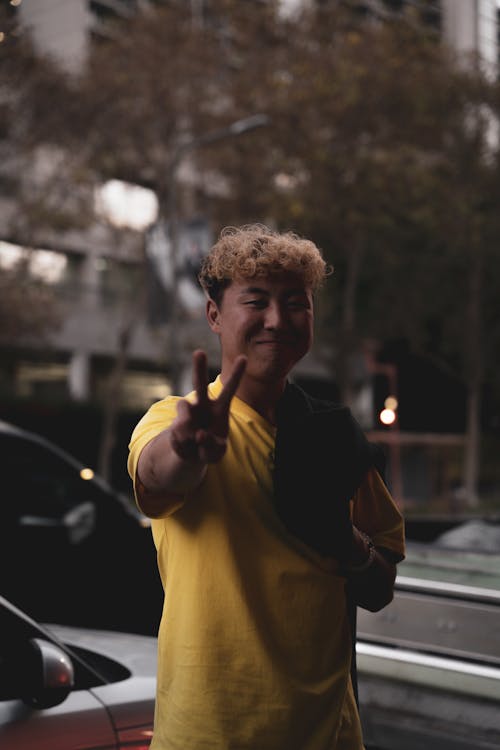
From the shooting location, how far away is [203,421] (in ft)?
5.13

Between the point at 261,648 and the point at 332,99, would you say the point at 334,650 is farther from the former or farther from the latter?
the point at 332,99

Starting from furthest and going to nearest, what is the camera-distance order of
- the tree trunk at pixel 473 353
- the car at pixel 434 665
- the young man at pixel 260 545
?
the tree trunk at pixel 473 353 → the car at pixel 434 665 → the young man at pixel 260 545

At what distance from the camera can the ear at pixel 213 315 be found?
1.92 metres

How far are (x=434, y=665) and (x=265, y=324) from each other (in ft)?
5.92

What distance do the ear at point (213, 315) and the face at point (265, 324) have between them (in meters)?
0.05

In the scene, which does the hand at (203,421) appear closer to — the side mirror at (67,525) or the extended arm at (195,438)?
the extended arm at (195,438)

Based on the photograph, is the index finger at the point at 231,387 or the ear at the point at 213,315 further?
the ear at the point at 213,315

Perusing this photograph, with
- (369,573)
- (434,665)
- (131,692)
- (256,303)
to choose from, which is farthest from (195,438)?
(434,665)

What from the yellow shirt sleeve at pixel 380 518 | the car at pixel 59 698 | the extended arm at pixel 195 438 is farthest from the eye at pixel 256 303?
Answer: the car at pixel 59 698

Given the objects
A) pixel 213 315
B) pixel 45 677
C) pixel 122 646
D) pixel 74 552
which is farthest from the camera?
pixel 74 552

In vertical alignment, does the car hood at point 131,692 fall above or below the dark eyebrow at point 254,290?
below

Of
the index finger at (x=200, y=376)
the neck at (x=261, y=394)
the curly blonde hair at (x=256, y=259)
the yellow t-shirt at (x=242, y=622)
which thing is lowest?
the yellow t-shirt at (x=242, y=622)

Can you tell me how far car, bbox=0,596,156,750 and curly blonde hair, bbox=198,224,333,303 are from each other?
45.8 inches

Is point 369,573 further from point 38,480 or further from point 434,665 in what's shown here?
point 38,480
